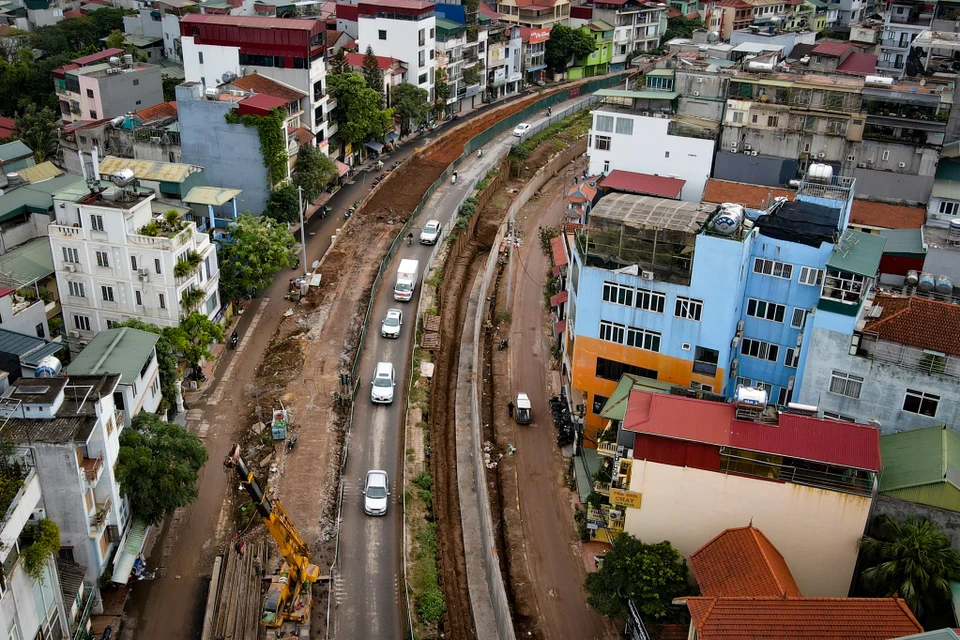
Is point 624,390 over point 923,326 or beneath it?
beneath

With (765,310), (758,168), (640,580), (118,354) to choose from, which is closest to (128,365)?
(118,354)

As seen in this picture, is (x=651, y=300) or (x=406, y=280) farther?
(x=406, y=280)

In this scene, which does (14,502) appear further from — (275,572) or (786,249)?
(786,249)

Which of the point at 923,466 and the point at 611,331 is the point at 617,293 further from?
the point at 923,466

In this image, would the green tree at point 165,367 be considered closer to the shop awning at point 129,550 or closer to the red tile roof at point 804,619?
the shop awning at point 129,550

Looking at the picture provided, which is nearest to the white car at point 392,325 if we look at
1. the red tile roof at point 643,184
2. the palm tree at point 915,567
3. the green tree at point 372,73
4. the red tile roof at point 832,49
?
the red tile roof at point 643,184

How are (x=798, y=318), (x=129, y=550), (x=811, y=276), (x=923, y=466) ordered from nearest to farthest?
(x=923, y=466), (x=129, y=550), (x=811, y=276), (x=798, y=318)

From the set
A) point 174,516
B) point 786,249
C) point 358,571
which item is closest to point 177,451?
point 174,516
